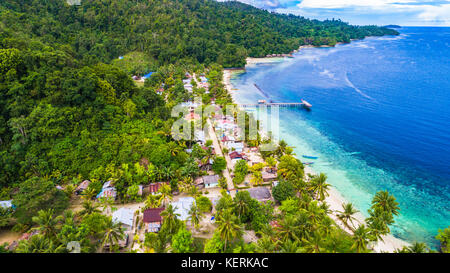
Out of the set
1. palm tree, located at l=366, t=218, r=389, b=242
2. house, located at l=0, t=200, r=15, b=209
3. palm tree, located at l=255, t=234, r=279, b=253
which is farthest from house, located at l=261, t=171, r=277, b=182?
house, located at l=0, t=200, r=15, b=209

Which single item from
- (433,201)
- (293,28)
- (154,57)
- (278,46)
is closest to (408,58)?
(278,46)

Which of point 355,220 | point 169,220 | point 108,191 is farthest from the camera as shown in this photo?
point 108,191

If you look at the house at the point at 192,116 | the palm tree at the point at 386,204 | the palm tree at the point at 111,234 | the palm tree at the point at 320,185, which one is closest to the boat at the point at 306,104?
the house at the point at 192,116

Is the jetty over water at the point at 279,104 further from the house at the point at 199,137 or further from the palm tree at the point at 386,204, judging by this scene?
the palm tree at the point at 386,204

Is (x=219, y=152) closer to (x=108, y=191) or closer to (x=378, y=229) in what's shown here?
(x=108, y=191)

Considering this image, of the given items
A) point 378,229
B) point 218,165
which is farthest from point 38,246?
point 378,229

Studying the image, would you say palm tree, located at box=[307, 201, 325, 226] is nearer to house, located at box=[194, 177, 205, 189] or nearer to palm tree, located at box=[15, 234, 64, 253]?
house, located at box=[194, 177, 205, 189]
